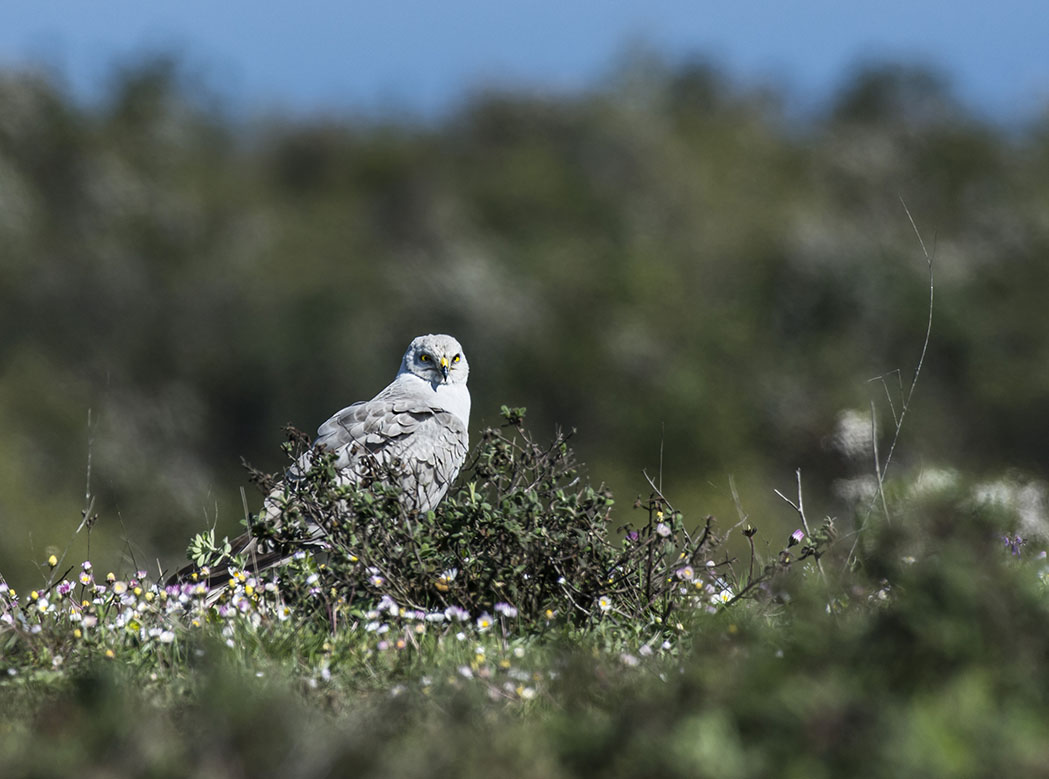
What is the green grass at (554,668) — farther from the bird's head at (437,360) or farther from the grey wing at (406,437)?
the bird's head at (437,360)

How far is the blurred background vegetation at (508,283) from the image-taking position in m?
31.7

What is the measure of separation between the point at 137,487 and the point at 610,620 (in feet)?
91.2

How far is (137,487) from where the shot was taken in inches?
1240

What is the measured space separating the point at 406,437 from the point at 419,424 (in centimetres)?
15

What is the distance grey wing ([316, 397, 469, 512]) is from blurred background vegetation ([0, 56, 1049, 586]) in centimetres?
873

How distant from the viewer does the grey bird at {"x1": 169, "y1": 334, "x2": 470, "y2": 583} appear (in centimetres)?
682

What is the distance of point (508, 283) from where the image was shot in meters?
39.3

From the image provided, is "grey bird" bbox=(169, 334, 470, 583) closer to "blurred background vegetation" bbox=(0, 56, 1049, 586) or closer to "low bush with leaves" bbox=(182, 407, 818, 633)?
"low bush with leaves" bbox=(182, 407, 818, 633)

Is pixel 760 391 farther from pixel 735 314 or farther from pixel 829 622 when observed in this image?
pixel 829 622

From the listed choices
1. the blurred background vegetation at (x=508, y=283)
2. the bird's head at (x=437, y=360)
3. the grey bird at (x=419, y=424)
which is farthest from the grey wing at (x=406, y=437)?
the blurred background vegetation at (x=508, y=283)

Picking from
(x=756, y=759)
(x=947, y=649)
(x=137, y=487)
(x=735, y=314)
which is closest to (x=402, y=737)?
(x=756, y=759)

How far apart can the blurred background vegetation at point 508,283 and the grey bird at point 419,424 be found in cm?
837

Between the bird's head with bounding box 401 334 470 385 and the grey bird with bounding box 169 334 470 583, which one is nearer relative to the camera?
the grey bird with bounding box 169 334 470 583

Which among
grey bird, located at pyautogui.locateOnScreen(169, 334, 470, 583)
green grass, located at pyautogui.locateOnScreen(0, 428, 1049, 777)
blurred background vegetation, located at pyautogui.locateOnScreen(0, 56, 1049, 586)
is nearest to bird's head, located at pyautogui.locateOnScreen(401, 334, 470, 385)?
grey bird, located at pyautogui.locateOnScreen(169, 334, 470, 583)
